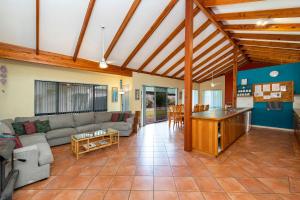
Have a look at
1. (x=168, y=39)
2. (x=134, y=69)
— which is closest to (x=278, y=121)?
(x=168, y=39)

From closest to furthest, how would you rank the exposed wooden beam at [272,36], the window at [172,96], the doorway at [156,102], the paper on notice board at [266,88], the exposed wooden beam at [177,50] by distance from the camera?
the exposed wooden beam at [272,36] < the exposed wooden beam at [177,50] < the paper on notice board at [266,88] < the doorway at [156,102] < the window at [172,96]

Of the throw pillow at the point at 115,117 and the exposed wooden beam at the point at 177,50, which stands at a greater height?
the exposed wooden beam at the point at 177,50

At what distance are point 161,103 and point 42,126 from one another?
227 inches

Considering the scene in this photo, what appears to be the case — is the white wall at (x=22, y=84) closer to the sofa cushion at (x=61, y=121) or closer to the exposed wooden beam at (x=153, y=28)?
the sofa cushion at (x=61, y=121)

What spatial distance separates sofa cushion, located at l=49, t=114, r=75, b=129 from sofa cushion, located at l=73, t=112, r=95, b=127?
0.50 feet

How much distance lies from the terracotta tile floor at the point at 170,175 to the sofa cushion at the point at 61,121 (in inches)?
35.5

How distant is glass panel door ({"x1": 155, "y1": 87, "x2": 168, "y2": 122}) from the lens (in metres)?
8.14

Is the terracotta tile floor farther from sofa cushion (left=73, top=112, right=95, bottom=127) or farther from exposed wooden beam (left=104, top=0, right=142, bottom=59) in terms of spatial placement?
exposed wooden beam (left=104, top=0, right=142, bottom=59)

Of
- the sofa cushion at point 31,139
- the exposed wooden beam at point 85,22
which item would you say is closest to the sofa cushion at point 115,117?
the sofa cushion at point 31,139

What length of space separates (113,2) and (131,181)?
148 inches

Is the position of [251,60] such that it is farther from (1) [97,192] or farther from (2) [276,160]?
(1) [97,192]

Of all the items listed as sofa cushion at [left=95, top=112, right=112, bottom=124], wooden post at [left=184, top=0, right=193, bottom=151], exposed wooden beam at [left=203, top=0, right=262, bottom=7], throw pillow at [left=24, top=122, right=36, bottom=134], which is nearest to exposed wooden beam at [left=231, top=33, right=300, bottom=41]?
exposed wooden beam at [left=203, top=0, right=262, bottom=7]

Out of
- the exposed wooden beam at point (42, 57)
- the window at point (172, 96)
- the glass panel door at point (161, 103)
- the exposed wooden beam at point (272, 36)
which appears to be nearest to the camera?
the exposed wooden beam at point (42, 57)

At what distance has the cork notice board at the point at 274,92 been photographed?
5840 millimetres
